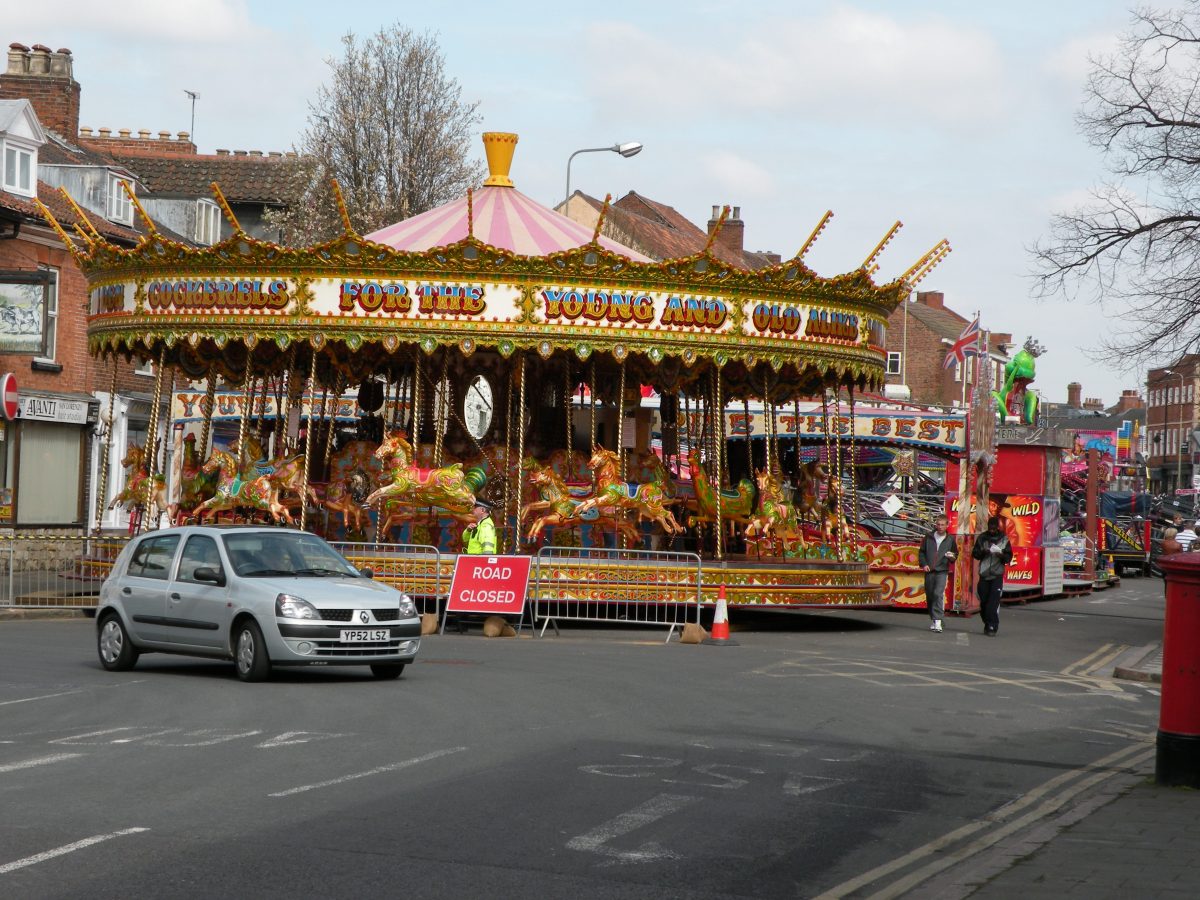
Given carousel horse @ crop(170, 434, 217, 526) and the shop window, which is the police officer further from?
the shop window

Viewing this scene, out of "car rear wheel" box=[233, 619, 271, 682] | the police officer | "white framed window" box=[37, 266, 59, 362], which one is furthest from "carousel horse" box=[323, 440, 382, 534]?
"white framed window" box=[37, 266, 59, 362]

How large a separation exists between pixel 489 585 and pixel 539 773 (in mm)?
12034

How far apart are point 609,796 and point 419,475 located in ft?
48.0

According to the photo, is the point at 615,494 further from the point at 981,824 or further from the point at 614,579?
the point at 981,824

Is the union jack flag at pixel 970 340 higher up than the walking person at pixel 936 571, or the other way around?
the union jack flag at pixel 970 340

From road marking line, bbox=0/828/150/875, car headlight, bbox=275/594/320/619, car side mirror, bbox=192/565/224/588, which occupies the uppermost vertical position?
car side mirror, bbox=192/565/224/588

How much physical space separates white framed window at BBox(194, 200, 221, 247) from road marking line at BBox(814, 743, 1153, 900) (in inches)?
1493

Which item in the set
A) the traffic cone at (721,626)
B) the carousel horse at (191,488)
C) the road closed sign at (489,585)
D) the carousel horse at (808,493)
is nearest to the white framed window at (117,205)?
the carousel horse at (191,488)

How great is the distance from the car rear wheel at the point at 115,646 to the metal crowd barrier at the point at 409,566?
22.3ft

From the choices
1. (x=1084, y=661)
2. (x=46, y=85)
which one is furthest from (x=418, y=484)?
(x=46, y=85)

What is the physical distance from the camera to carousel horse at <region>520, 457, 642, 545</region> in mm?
24328

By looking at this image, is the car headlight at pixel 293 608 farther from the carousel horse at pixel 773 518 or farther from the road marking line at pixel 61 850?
the carousel horse at pixel 773 518

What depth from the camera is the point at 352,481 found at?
25875 mm

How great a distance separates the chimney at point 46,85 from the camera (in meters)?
44.1
